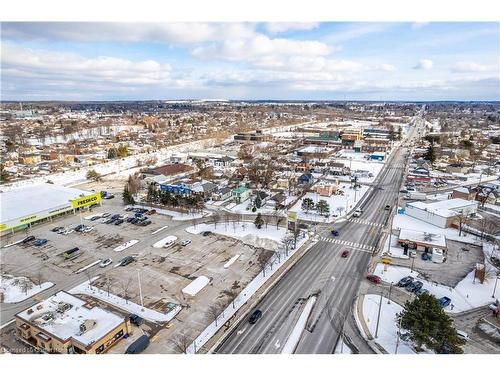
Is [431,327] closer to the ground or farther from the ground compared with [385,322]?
farther from the ground

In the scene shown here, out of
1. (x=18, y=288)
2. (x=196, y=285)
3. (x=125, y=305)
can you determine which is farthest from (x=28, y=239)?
(x=196, y=285)

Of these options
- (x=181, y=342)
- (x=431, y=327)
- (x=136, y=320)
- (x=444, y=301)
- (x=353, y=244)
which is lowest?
(x=181, y=342)

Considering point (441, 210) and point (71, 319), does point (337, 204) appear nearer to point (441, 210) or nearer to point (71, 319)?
point (441, 210)

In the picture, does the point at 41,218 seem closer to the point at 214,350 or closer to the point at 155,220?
the point at 155,220

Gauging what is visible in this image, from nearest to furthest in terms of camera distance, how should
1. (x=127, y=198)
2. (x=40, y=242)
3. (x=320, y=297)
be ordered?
(x=320, y=297), (x=40, y=242), (x=127, y=198)

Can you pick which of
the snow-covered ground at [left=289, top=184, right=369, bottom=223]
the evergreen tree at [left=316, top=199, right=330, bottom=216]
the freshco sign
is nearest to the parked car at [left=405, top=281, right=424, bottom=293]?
the snow-covered ground at [left=289, top=184, right=369, bottom=223]

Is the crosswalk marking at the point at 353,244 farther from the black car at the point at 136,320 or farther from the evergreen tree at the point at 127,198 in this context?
the evergreen tree at the point at 127,198

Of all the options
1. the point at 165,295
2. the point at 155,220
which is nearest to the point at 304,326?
the point at 165,295
